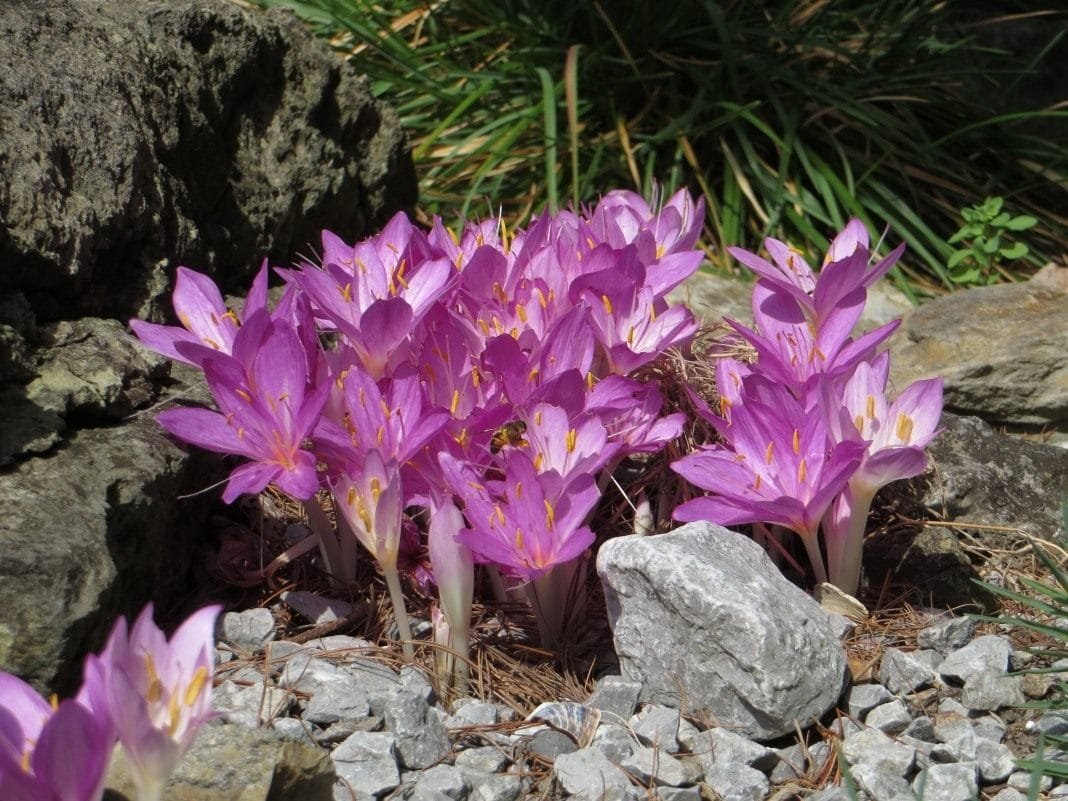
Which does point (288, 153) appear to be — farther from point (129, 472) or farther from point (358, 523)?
point (358, 523)

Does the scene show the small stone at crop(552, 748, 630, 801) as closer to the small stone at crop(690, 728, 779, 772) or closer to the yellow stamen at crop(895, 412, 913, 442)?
the small stone at crop(690, 728, 779, 772)

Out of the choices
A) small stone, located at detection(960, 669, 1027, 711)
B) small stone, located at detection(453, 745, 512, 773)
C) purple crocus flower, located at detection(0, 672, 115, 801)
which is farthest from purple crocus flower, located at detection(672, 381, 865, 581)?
purple crocus flower, located at detection(0, 672, 115, 801)

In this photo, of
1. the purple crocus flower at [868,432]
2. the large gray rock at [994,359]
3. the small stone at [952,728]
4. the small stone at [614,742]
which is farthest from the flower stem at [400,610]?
the large gray rock at [994,359]

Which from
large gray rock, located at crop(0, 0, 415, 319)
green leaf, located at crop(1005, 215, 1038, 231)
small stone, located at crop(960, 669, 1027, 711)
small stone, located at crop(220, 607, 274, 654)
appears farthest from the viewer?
green leaf, located at crop(1005, 215, 1038, 231)

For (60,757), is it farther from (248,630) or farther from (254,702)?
(248,630)

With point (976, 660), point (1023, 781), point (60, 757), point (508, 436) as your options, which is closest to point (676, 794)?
point (1023, 781)

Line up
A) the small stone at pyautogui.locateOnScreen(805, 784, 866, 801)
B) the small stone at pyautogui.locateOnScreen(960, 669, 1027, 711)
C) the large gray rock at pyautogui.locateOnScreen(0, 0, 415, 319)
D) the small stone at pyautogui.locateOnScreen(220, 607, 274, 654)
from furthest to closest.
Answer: the large gray rock at pyautogui.locateOnScreen(0, 0, 415, 319) → the small stone at pyautogui.locateOnScreen(220, 607, 274, 654) → the small stone at pyautogui.locateOnScreen(960, 669, 1027, 711) → the small stone at pyautogui.locateOnScreen(805, 784, 866, 801)

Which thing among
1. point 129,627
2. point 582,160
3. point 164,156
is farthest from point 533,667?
point 582,160
